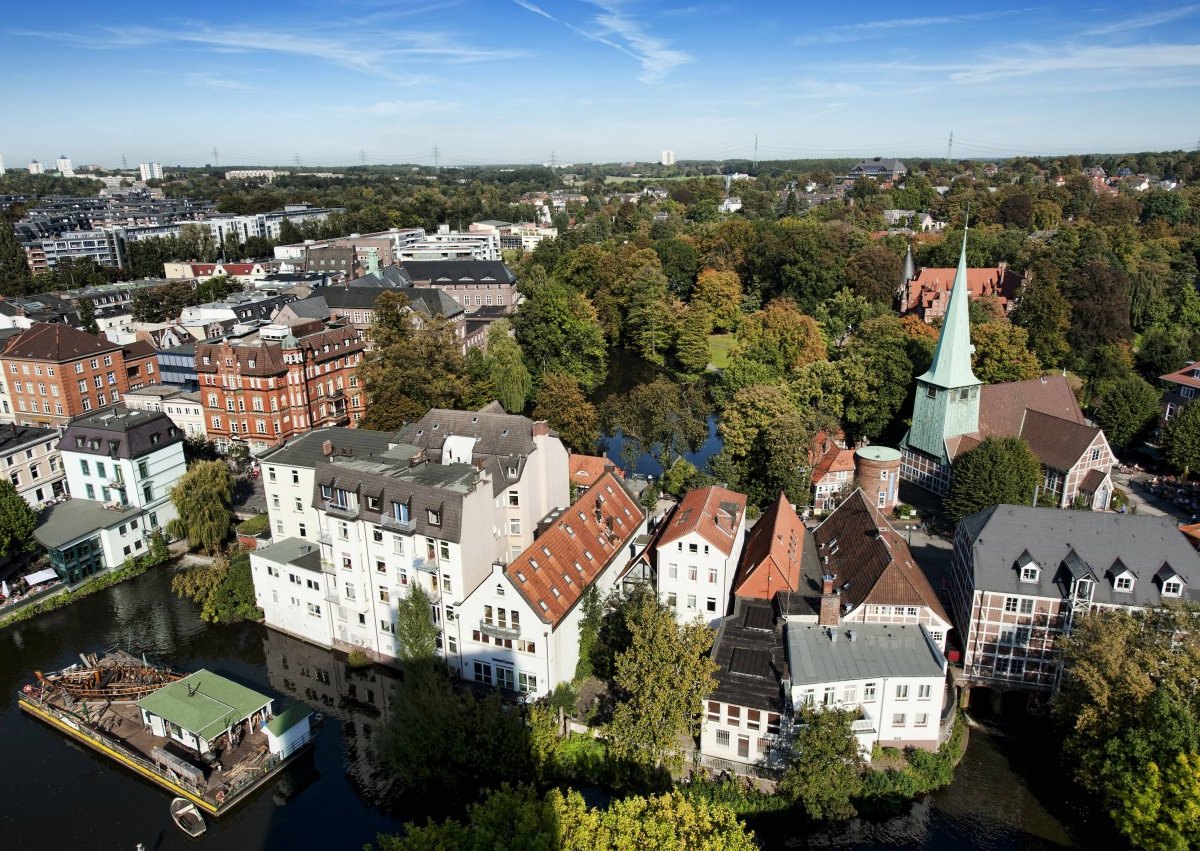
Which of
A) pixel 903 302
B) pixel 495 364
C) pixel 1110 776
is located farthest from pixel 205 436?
pixel 903 302

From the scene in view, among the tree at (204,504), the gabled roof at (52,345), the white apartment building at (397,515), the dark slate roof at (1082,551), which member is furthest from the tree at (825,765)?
the gabled roof at (52,345)

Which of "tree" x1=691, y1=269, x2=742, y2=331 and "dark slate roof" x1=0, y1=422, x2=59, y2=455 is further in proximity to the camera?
"tree" x1=691, y1=269, x2=742, y2=331

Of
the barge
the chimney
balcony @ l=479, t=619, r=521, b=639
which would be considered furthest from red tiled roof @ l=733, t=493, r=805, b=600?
the barge

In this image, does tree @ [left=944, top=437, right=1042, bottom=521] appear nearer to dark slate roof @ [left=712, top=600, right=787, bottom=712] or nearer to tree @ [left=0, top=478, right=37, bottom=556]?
dark slate roof @ [left=712, top=600, right=787, bottom=712]

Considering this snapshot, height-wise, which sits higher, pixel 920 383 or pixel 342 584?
pixel 920 383

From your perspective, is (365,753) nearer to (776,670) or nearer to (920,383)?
(776,670)

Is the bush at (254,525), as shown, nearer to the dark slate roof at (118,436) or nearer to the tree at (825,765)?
the dark slate roof at (118,436)

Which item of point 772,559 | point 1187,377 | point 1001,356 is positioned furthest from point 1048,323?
point 772,559
